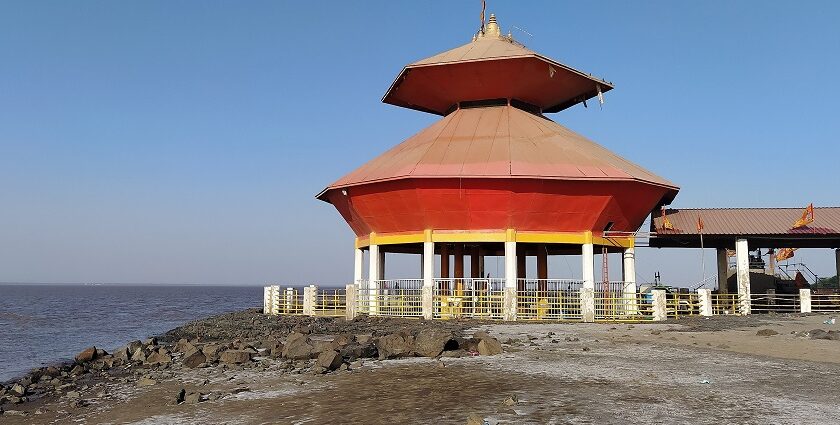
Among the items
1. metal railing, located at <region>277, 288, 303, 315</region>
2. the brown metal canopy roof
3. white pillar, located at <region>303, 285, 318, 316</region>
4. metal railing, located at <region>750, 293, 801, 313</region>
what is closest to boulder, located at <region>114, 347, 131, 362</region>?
white pillar, located at <region>303, 285, 318, 316</region>

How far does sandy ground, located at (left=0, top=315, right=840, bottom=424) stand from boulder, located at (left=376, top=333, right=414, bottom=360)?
57cm

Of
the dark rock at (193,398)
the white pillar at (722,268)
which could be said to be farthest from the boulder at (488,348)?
the white pillar at (722,268)

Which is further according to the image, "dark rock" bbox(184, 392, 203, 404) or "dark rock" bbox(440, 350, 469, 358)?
"dark rock" bbox(440, 350, 469, 358)

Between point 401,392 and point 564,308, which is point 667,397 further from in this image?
point 564,308

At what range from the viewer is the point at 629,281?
2841cm

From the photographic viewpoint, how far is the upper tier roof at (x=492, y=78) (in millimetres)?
30484

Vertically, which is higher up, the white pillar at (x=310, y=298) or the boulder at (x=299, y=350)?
the white pillar at (x=310, y=298)

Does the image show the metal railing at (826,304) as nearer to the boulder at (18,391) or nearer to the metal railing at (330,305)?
the metal railing at (330,305)

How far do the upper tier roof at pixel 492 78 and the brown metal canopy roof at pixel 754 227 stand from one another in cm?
765

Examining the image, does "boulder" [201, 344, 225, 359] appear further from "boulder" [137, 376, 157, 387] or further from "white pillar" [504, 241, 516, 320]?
"white pillar" [504, 241, 516, 320]

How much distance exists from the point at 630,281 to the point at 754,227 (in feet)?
23.2

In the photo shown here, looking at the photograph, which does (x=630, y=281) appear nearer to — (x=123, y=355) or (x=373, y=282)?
(x=373, y=282)

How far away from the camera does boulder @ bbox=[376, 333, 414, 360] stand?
51.3ft

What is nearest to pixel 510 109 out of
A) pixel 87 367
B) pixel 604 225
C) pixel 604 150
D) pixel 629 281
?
pixel 604 150
